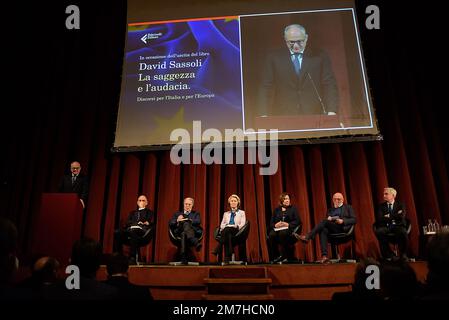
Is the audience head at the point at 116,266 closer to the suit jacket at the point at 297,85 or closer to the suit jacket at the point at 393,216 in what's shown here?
the suit jacket at the point at 393,216

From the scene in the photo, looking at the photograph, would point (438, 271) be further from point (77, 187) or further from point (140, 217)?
point (77, 187)

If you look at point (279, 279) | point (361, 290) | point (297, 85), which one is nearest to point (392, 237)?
A: point (279, 279)

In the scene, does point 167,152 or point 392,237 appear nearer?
point 392,237

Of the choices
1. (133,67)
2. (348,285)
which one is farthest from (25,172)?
(348,285)

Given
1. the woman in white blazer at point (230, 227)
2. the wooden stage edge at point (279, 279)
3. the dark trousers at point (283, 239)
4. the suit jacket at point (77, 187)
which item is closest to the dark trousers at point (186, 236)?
the woman in white blazer at point (230, 227)

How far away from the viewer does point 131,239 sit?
475 centimetres

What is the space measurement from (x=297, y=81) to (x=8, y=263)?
476 centimetres

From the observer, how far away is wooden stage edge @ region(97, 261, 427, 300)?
3871 millimetres

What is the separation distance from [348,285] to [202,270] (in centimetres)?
138
